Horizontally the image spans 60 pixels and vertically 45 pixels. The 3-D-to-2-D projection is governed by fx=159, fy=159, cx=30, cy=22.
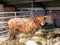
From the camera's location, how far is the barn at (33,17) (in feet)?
11.3

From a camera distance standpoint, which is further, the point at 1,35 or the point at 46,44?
the point at 1,35

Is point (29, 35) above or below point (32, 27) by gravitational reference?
below

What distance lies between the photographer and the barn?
345 cm

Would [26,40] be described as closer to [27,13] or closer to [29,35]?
[29,35]

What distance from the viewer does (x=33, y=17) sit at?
3.42 m

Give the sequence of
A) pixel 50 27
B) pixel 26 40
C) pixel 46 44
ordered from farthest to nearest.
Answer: pixel 50 27, pixel 26 40, pixel 46 44

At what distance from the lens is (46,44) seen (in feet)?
10.7

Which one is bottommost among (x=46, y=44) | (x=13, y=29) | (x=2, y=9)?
(x=46, y=44)

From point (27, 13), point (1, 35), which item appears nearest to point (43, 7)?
point (27, 13)

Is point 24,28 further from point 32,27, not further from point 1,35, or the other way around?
point 1,35

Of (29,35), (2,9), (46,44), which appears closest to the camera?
(46,44)

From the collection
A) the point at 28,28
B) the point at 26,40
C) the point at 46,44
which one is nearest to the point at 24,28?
the point at 28,28

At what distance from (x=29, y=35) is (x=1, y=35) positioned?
76 cm

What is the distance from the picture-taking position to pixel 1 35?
13.1 feet
